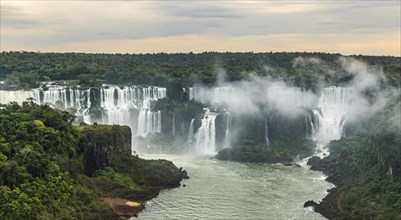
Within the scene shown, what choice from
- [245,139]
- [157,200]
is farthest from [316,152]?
[157,200]

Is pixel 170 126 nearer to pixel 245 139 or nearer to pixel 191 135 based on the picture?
pixel 191 135

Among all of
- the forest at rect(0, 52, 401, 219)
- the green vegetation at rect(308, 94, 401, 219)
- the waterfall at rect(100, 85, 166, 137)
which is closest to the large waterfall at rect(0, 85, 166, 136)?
the waterfall at rect(100, 85, 166, 137)

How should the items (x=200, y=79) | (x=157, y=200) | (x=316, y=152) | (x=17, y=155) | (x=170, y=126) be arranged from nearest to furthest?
(x=17, y=155)
(x=157, y=200)
(x=316, y=152)
(x=170, y=126)
(x=200, y=79)

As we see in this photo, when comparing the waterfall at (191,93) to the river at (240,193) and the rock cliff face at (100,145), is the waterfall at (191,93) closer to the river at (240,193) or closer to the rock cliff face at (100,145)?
the river at (240,193)

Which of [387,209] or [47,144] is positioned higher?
[47,144]

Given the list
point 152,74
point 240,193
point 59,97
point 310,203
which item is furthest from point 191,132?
point 310,203

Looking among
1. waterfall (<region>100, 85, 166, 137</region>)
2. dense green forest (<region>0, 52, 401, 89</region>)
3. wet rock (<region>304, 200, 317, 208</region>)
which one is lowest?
wet rock (<region>304, 200, 317, 208</region>)

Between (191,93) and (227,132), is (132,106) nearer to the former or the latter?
(191,93)

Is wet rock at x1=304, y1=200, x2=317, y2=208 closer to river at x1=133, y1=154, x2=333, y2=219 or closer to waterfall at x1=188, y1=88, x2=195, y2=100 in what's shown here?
river at x1=133, y1=154, x2=333, y2=219
